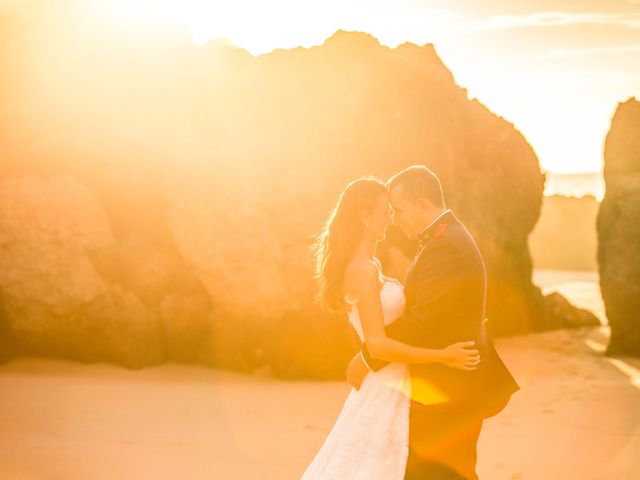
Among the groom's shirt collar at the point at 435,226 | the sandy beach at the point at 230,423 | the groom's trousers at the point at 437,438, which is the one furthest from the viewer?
the sandy beach at the point at 230,423

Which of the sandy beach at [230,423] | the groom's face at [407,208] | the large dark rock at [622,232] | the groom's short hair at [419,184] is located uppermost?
the groom's short hair at [419,184]

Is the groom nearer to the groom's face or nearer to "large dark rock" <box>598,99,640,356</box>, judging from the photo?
the groom's face

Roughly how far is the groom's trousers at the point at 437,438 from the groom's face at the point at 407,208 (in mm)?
949

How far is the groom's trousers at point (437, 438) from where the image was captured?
431 cm

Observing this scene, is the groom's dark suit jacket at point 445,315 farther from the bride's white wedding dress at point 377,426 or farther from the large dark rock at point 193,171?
the large dark rock at point 193,171

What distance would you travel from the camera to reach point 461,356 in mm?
4188

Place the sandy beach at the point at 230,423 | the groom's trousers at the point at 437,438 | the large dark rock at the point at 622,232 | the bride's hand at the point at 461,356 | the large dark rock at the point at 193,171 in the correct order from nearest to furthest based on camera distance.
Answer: the bride's hand at the point at 461,356 < the groom's trousers at the point at 437,438 < the sandy beach at the point at 230,423 < the large dark rock at the point at 193,171 < the large dark rock at the point at 622,232

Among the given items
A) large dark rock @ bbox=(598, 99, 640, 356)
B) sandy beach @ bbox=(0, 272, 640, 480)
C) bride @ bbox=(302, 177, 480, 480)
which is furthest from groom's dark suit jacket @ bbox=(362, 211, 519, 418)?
large dark rock @ bbox=(598, 99, 640, 356)

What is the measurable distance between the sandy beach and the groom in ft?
9.89

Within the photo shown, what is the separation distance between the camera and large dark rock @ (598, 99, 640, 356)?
11.2 metres

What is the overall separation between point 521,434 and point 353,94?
16.8 feet

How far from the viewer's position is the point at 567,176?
12725 cm

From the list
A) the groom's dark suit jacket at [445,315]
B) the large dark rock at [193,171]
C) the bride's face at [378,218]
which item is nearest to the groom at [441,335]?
the groom's dark suit jacket at [445,315]

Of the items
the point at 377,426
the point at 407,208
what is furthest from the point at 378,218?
the point at 377,426
